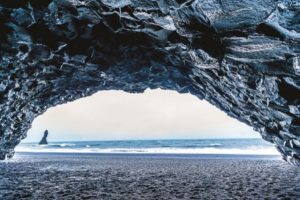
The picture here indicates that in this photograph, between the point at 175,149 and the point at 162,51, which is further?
the point at 175,149

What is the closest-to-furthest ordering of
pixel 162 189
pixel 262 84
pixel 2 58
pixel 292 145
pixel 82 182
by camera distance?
pixel 162 189 → pixel 262 84 → pixel 82 182 → pixel 2 58 → pixel 292 145

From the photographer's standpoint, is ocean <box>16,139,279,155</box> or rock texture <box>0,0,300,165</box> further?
ocean <box>16,139,279,155</box>

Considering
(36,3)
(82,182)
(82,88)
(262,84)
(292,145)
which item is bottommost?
(82,182)

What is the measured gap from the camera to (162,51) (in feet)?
26.1

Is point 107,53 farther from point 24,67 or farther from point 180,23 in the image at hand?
point 180,23

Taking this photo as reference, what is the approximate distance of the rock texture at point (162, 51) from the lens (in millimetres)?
4629

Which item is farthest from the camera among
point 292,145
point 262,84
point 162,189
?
point 292,145

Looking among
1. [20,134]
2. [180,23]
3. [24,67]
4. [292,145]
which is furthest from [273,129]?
[20,134]

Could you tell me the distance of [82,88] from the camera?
1212 cm

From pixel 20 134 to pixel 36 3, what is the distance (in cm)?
1057

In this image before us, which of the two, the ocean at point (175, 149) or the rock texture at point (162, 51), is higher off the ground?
the rock texture at point (162, 51)

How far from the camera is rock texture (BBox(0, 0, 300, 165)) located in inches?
182

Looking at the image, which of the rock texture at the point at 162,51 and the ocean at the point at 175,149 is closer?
the rock texture at the point at 162,51

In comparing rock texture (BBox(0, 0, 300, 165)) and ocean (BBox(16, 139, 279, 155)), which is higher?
rock texture (BBox(0, 0, 300, 165))
